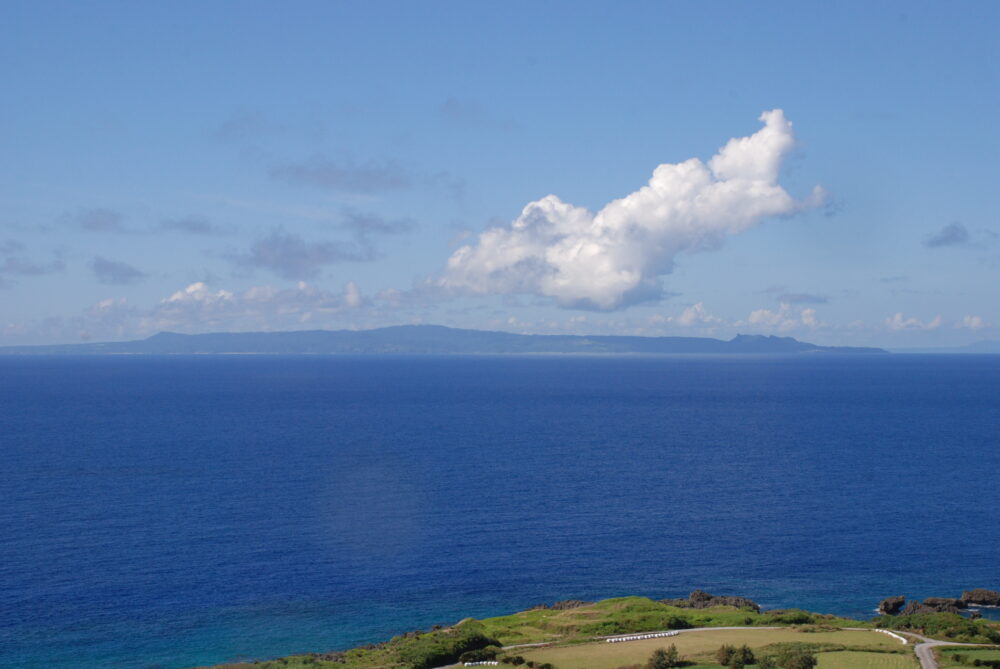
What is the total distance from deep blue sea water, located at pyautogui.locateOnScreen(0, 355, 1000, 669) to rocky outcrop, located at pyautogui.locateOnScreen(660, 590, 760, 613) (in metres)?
3.50

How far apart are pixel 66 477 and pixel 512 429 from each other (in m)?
76.3

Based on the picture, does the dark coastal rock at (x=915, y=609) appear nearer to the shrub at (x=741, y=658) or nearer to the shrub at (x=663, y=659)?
the shrub at (x=741, y=658)

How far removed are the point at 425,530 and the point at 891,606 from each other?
39.4 meters

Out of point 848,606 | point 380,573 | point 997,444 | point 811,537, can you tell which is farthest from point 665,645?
point 997,444

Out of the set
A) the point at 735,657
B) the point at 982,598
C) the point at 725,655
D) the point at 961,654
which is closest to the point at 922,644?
the point at 961,654

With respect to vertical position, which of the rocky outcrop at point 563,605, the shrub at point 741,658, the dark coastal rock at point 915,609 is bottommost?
the rocky outcrop at point 563,605

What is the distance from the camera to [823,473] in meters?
109

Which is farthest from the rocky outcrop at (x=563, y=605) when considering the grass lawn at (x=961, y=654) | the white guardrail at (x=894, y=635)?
the grass lawn at (x=961, y=654)

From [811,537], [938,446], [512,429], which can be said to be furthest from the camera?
[512,429]

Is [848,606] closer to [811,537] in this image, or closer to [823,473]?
[811,537]

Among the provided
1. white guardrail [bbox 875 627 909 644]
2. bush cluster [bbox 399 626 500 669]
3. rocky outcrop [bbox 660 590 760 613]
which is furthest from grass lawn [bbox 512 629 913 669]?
rocky outcrop [bbox 660 590 760 613]

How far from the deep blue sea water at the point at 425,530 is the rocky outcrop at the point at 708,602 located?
11.5 ft

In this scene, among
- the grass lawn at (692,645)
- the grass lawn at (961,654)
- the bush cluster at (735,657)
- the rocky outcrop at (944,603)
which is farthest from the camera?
the rocky outcrop at (944,603)

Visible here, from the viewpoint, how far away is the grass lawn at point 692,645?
46344mm
